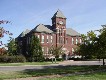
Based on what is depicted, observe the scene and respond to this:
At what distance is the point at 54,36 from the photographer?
72.4 metres

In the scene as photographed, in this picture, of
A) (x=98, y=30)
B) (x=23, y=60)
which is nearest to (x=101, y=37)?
(x=98, y=30)

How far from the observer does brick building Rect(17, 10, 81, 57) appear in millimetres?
69688

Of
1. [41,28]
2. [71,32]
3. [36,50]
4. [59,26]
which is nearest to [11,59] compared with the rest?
[36,50]

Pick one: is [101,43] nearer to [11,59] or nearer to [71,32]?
[11,59]

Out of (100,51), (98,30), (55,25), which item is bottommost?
(100,51)

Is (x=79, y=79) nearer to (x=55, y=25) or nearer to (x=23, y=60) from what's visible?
(x=23, y=60)

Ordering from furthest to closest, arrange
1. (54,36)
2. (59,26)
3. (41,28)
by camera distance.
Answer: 1. (59,26)
2. (54,36)
3. (41,28)

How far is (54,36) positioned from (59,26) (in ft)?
10.3

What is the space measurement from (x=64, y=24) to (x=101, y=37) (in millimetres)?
40075

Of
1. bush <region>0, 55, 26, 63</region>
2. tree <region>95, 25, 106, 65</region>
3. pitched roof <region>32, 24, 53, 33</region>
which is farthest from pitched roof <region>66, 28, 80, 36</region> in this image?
tree <region>95, 25, 106, 65</region>

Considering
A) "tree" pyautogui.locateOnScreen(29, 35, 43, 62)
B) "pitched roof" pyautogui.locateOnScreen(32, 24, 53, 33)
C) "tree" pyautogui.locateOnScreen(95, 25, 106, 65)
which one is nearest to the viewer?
"tree" pyautogui.locateOnScreen(95, 25, 106, 65)

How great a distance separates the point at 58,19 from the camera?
2872 inches

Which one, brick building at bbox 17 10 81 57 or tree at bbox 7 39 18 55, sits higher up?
brick building at bbox 17 10 81 57

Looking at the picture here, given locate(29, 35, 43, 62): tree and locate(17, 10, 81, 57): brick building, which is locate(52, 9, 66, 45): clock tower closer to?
locate(17, 10, 81, 57): brick building
